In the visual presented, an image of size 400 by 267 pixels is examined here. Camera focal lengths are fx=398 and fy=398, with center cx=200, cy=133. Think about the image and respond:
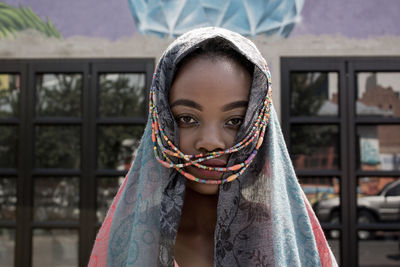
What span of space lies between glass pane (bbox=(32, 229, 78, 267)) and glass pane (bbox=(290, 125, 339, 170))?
1.60 metres

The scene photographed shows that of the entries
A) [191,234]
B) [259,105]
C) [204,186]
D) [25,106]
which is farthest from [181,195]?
[25,106]

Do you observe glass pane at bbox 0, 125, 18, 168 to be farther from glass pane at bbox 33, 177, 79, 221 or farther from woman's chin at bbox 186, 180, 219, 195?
woman's chin at bbox 186, 180, 219, 195

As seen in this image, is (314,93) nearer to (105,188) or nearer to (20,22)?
(105,188)

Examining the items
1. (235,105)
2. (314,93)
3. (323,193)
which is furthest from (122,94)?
(235,105)

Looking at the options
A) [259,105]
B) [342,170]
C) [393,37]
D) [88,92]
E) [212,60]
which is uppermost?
[393,37]

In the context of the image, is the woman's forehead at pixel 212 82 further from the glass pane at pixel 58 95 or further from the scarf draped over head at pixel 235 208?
the glass pane at pixel 58 95

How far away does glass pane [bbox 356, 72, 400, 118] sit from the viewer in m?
2.62

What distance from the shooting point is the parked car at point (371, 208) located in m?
2.60

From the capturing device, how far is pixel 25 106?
8.88 feet

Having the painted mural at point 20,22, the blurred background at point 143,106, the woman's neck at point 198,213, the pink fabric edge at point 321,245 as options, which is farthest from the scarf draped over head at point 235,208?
the painted mural at point 20,22

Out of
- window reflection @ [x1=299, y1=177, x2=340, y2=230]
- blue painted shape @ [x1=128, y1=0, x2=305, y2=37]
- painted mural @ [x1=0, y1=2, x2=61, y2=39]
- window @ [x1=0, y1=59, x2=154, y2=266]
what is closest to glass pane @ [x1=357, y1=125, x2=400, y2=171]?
window reflection @ [x1=299, y1=177, x2=340, y2=230]

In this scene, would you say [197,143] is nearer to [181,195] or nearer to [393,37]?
[181,195]

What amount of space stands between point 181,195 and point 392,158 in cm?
218

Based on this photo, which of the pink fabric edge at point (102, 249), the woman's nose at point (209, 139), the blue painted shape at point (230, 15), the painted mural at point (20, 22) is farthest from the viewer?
the painted mural at point (20, 22)
